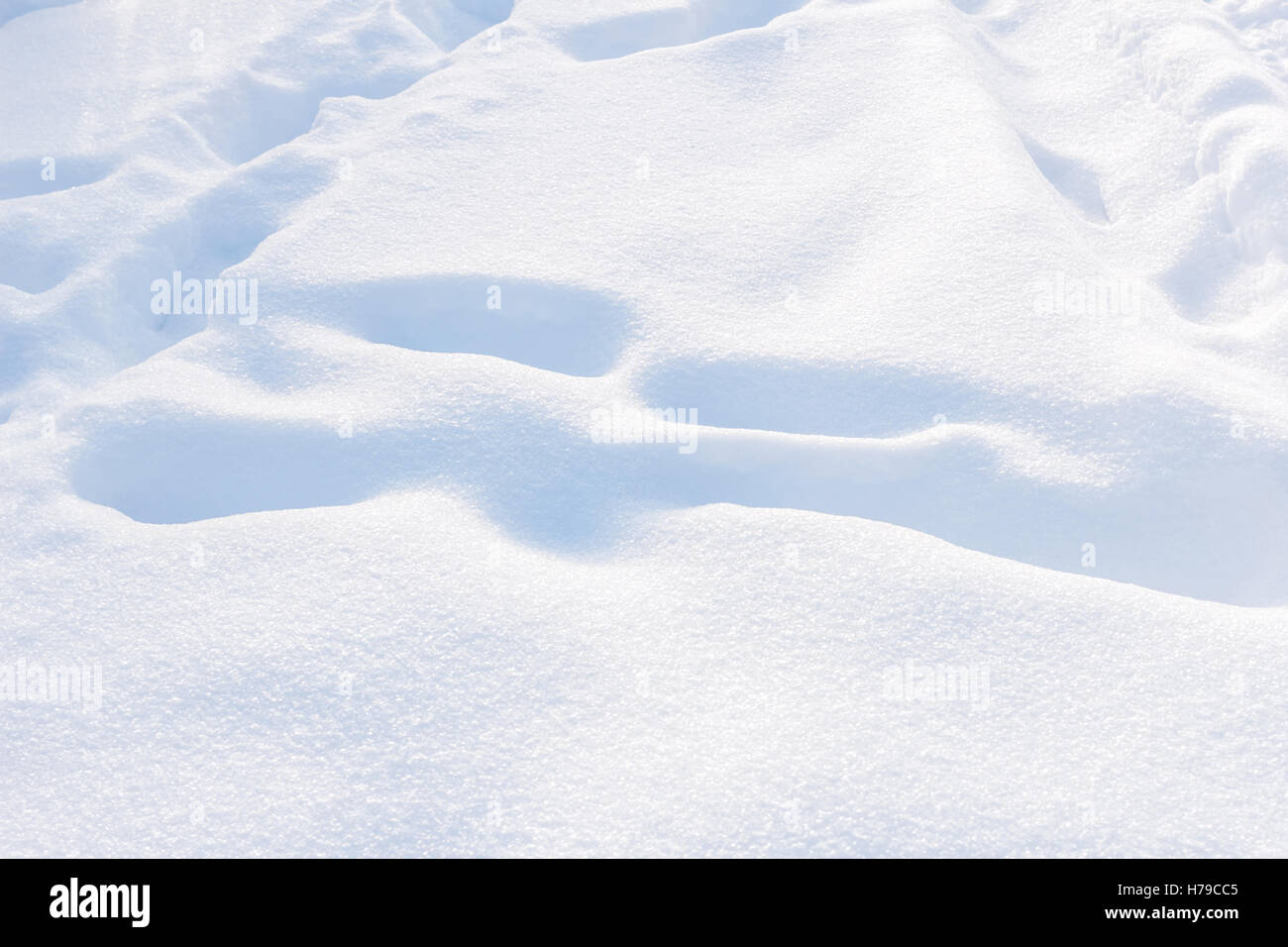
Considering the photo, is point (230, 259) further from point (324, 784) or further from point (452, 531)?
point (324, 784)

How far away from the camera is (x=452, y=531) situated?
7.67 ft

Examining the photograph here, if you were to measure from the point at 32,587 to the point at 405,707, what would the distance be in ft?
3.38

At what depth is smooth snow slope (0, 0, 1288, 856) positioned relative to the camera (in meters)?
1.85

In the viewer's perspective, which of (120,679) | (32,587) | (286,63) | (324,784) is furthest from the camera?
(286,63)

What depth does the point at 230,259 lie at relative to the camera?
3.53m

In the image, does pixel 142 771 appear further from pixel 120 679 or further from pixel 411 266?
pixel 411 266

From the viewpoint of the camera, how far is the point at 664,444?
2.57 meters

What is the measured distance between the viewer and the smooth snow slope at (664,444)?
1852 millimetres

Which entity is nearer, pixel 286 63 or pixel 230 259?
pixel 230 259
